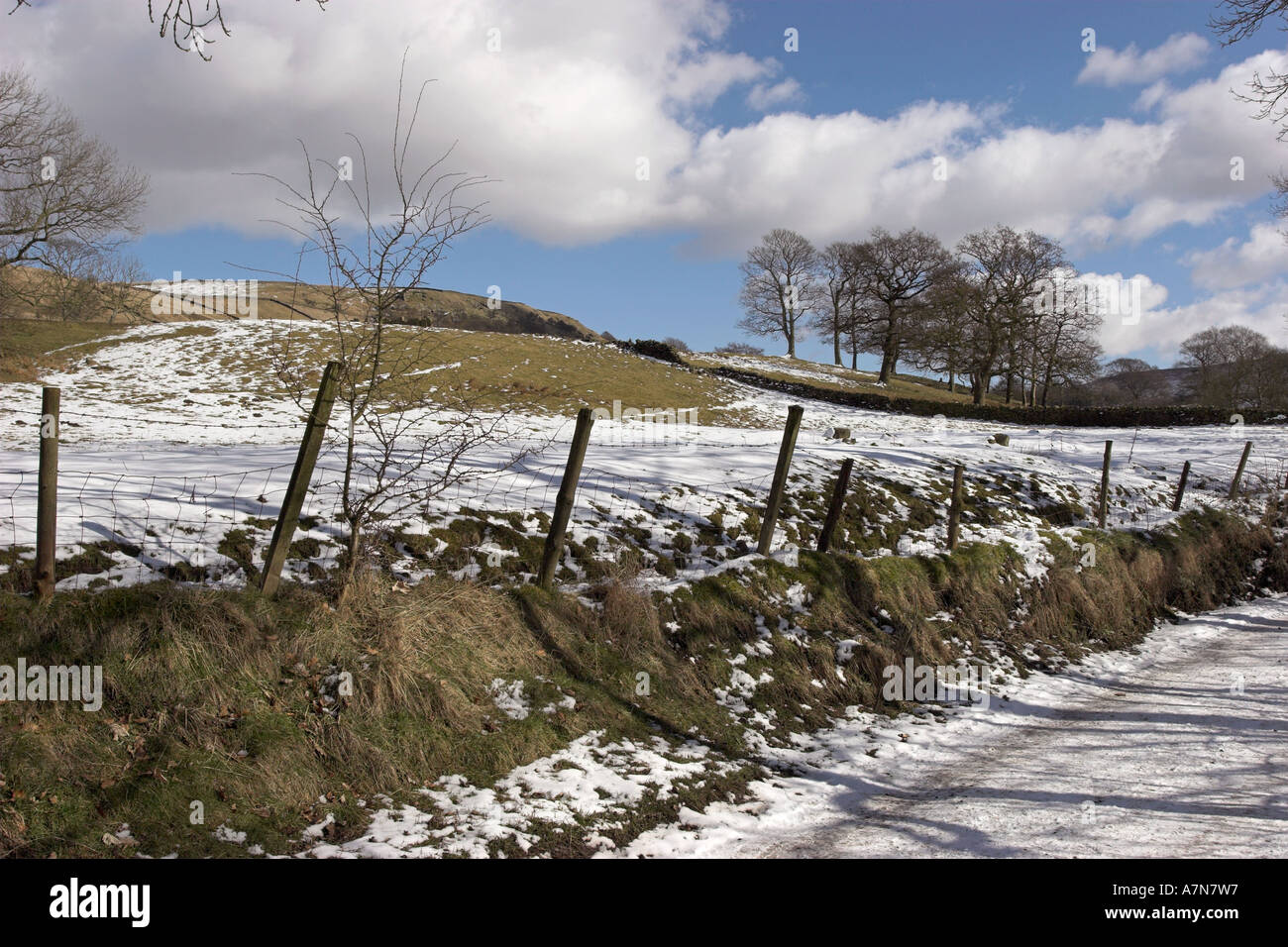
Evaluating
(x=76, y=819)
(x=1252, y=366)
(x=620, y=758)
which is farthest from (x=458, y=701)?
(x=1252, y=366)

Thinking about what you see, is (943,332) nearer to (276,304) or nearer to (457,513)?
(276,304)

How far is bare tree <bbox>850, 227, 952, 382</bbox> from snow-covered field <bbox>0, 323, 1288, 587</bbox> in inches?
949

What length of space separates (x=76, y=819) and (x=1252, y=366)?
78181mm

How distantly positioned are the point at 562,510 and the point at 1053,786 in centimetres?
513

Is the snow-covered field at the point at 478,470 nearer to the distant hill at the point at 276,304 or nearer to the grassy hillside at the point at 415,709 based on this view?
the grassy hillside at the point at 415,709

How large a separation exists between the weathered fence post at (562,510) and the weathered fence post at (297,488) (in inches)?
96.4

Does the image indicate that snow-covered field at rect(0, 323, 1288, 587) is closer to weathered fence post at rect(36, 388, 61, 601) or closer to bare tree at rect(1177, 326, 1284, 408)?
weathered fence post at rect(36, 388, 61, 601)

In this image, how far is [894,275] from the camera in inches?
2117

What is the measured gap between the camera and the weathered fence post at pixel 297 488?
591 cm

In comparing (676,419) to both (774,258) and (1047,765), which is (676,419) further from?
(774,258)

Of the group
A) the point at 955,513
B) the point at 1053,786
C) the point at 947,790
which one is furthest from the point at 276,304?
the point at 1053,786

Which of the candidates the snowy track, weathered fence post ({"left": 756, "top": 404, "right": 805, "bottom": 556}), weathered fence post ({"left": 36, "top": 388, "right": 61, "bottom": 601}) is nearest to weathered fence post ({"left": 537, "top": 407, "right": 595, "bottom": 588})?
weathered fence post ({"left": 756, "top": 404, "right": 805, "bottom": 556})
